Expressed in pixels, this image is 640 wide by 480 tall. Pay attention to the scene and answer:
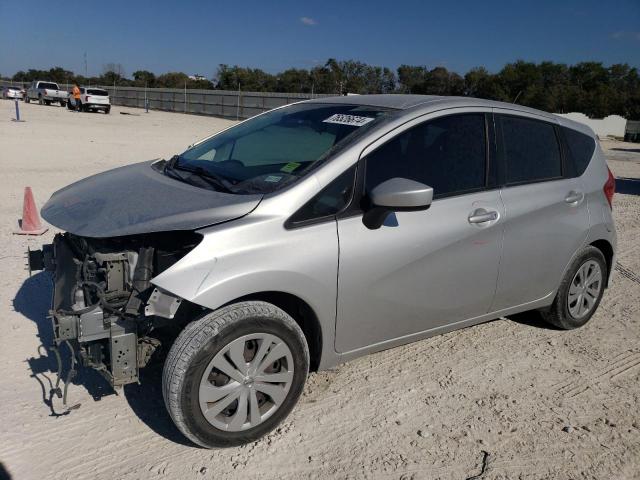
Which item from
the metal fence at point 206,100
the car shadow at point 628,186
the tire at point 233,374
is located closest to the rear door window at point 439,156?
the tire at point 233,374

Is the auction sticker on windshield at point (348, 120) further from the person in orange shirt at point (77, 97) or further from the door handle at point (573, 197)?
the person in orange shirt at point (77, 97)

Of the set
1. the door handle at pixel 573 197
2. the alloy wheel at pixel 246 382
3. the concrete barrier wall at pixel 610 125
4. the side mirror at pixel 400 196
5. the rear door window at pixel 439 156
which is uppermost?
the concrete barrier wall at pixel 610 125

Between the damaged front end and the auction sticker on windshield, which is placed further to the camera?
the auction sticker on windshield

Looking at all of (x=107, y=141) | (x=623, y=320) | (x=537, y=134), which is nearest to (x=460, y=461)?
(x=537, y=134)

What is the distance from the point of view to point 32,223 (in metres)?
6.64

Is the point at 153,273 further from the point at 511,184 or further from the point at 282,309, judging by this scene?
the point at 511,184

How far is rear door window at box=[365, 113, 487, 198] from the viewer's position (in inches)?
131

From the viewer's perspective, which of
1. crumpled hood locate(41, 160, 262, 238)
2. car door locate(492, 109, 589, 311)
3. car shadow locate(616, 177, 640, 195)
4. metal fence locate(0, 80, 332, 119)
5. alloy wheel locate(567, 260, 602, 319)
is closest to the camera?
crumpled hood locate(41, 160, 262, 238)

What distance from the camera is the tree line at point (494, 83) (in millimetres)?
52062

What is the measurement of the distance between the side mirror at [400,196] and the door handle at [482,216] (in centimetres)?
68

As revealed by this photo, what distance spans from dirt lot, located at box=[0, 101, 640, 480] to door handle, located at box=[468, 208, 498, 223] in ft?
3.57

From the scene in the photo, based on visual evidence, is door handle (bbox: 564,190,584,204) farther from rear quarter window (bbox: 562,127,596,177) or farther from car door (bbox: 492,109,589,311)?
rear quarter window (bbox: 562,127,596,177)

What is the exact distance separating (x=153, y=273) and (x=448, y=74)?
2229 inches

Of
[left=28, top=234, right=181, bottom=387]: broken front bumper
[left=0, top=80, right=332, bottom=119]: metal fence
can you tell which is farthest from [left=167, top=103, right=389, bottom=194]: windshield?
[left=0, top=80, right=332, bottom=119]: metal fence
